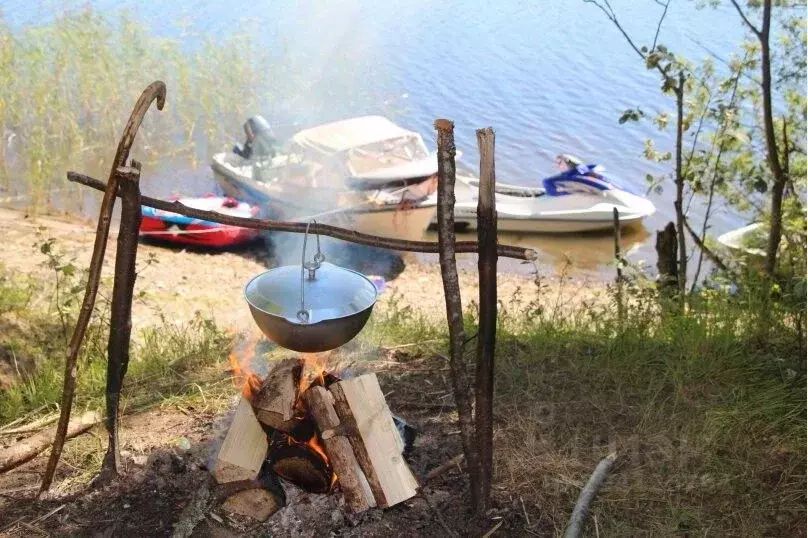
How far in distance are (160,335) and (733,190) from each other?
6353 mm

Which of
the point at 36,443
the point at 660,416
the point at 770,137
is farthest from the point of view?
the point at 770,137

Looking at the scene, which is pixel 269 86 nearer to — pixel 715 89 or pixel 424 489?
pixel 715 89

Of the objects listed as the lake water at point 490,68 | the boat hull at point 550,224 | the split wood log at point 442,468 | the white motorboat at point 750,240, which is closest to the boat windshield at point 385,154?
the boat hull at point 550,224

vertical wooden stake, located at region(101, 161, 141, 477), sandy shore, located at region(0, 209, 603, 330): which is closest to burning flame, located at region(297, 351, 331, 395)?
vertical wooden stake, located at region(101, 161, 141, 477)

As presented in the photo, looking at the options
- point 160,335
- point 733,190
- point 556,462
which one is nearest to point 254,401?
point 556,462

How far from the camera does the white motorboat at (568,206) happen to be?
13.1m

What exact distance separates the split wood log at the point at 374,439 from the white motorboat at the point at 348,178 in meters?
7.82

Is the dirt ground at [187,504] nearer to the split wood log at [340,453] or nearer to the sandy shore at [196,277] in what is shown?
the split wood log at [340,453]

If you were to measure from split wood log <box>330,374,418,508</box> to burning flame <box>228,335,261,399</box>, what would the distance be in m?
0.47

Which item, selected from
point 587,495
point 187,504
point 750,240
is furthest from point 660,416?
point 750,240

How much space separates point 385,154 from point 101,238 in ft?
30.2

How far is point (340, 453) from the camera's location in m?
3.34

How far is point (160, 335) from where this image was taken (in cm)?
555

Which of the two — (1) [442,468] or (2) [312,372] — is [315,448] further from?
(2) [312,372]
